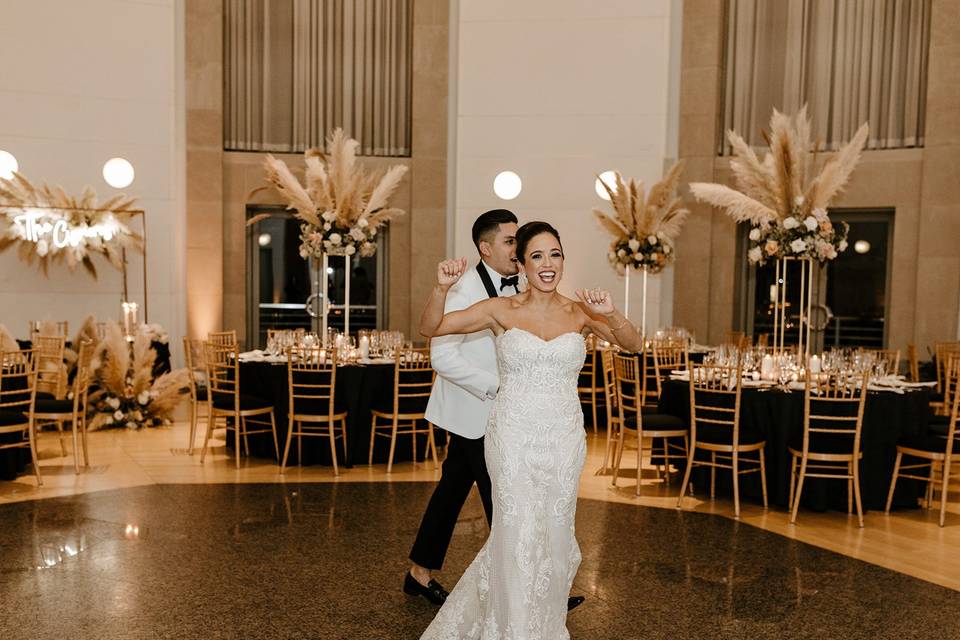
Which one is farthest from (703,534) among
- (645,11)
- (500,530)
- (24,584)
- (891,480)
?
(645,11)

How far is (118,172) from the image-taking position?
10891 millimetres

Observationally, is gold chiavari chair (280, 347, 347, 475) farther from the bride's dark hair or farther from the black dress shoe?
the bride's dark hair

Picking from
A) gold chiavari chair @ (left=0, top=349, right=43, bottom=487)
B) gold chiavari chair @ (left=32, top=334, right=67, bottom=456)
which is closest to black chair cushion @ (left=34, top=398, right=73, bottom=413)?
gold chiavari chair @ (left=0, top=349, right=43, bottom=487)

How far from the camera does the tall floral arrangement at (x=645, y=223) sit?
33.1ft

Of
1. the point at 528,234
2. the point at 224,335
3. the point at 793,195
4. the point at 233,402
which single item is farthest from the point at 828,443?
the point at 224,335

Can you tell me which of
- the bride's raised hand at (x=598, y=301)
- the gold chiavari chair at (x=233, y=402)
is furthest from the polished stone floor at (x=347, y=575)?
the bride's raised hand at (x=598, y=301)

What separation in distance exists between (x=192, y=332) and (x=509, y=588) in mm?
9152

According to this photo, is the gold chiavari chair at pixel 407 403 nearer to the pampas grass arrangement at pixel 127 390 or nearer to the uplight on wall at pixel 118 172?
the pampas grass arrangement at pixel 127 390

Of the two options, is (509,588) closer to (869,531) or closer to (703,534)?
(703,534)

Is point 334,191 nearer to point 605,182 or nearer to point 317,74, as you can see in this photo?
point 605,182

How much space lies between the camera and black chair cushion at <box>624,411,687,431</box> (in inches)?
264

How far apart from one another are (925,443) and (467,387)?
3819mm

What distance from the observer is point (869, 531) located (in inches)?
232

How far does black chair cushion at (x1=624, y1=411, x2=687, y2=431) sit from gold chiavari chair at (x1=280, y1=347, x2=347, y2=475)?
7.52ft
